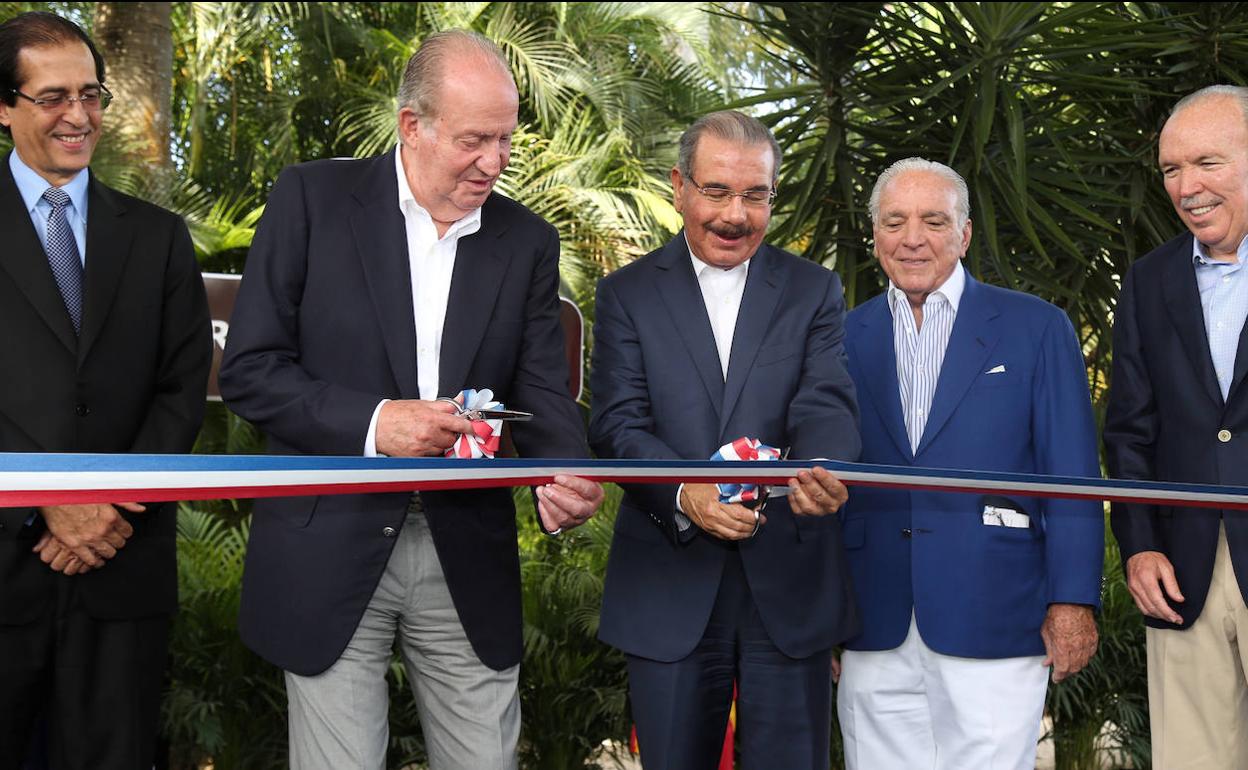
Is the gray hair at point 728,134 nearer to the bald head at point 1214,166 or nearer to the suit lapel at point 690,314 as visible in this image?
the suit lapel at point 690,314

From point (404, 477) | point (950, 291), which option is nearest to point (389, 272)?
point (404, 477)

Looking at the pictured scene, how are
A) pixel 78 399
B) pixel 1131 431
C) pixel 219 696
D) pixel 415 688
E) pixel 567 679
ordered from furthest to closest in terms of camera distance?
pixel 567 679
pixel 219 696
pixel 1131 431
pixel 78 399
pixel 415 688

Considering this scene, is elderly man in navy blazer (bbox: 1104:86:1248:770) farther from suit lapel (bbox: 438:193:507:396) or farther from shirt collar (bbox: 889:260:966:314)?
suit lapel (bbox: 438:193:507:396)

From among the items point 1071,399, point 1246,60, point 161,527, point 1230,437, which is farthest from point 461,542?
point 1246,60

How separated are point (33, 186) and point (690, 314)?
1641 millimetres

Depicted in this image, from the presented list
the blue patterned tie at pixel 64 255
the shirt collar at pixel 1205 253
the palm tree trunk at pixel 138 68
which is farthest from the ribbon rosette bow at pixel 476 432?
the palm tree trunk at pixel 138 68

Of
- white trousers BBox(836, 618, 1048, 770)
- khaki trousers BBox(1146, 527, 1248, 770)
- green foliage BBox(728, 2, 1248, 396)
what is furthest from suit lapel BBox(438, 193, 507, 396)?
green foliage BBox(728, 2, 1248, 396)

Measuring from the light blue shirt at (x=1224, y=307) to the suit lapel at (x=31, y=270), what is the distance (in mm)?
2857

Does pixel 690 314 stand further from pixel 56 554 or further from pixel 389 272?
pixel 56 554

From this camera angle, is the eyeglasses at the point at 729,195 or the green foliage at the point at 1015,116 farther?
the green foliage at the point at 1015,116

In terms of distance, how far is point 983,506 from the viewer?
3.51 meters

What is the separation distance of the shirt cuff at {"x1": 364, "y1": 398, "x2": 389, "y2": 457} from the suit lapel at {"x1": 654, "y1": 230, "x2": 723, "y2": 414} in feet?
2.90

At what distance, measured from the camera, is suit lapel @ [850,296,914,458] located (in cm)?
360

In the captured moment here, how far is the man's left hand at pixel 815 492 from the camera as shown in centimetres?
306
